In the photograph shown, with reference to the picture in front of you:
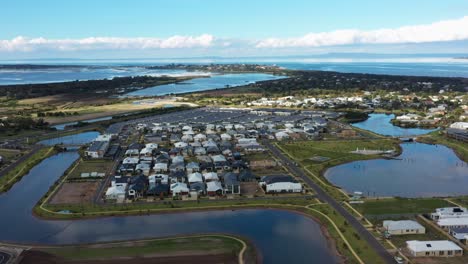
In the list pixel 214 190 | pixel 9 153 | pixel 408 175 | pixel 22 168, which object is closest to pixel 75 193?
pixel 214 190

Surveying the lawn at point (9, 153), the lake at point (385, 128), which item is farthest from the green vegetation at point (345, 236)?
the lake at point (385, 128)

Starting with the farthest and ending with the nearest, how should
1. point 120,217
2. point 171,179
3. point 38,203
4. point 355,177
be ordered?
point 355,177 → point 171,179 → point 38,203 → point 120,217

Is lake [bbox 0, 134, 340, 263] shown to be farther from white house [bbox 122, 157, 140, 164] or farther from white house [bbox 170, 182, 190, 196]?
white house [bbox 122, 157, 140, 164]

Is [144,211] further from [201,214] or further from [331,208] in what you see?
[331,208]

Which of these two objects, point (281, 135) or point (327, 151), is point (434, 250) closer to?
point (327, 151)

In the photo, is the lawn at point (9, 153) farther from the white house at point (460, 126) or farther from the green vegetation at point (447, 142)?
the white house at point (460, 126)

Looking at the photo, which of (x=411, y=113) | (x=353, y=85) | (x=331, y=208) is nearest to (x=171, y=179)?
(x=331, y=208)

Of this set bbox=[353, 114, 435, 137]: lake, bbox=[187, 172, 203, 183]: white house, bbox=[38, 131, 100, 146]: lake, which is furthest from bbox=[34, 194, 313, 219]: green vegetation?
bbox=[353, 114, 435, 137]: lake

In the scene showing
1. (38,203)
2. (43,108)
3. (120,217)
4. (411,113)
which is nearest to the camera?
(120,217)
